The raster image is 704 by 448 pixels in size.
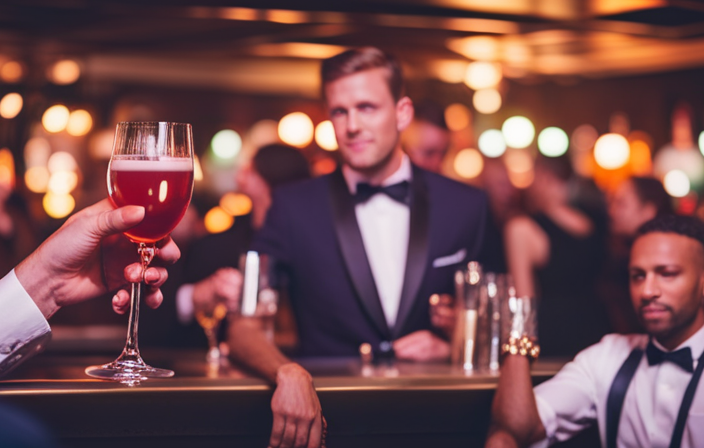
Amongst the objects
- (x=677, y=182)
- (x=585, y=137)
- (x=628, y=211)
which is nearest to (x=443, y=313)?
(x=628, y=211)

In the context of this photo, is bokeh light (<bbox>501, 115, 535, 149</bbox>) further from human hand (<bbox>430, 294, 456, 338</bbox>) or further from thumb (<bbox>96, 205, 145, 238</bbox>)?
thumb (<bbox>96, 205, 145, 238</bbox>)

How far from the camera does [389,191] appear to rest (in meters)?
2.60

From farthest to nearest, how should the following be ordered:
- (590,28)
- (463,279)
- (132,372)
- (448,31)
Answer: (448,31) < (590,28) < (463,279) < (132,372)

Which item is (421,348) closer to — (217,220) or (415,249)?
(415,249)

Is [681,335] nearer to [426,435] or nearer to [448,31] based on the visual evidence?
[426,435]

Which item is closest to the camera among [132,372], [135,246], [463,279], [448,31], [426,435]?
[132,372]

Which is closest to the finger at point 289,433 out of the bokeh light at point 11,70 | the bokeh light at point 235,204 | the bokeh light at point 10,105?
the bokeh light at point 10,105

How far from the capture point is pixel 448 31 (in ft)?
24.8

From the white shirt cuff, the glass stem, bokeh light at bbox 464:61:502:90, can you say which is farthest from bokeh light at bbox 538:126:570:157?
the glass stem

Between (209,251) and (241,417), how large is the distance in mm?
2078

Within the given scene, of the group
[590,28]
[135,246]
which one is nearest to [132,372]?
[135,246]

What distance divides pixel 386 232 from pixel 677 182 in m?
9.37

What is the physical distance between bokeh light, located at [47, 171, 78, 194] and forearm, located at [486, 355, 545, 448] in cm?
1007

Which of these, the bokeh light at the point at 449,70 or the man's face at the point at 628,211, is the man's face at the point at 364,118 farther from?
the bokeh light at the point at 449,70
